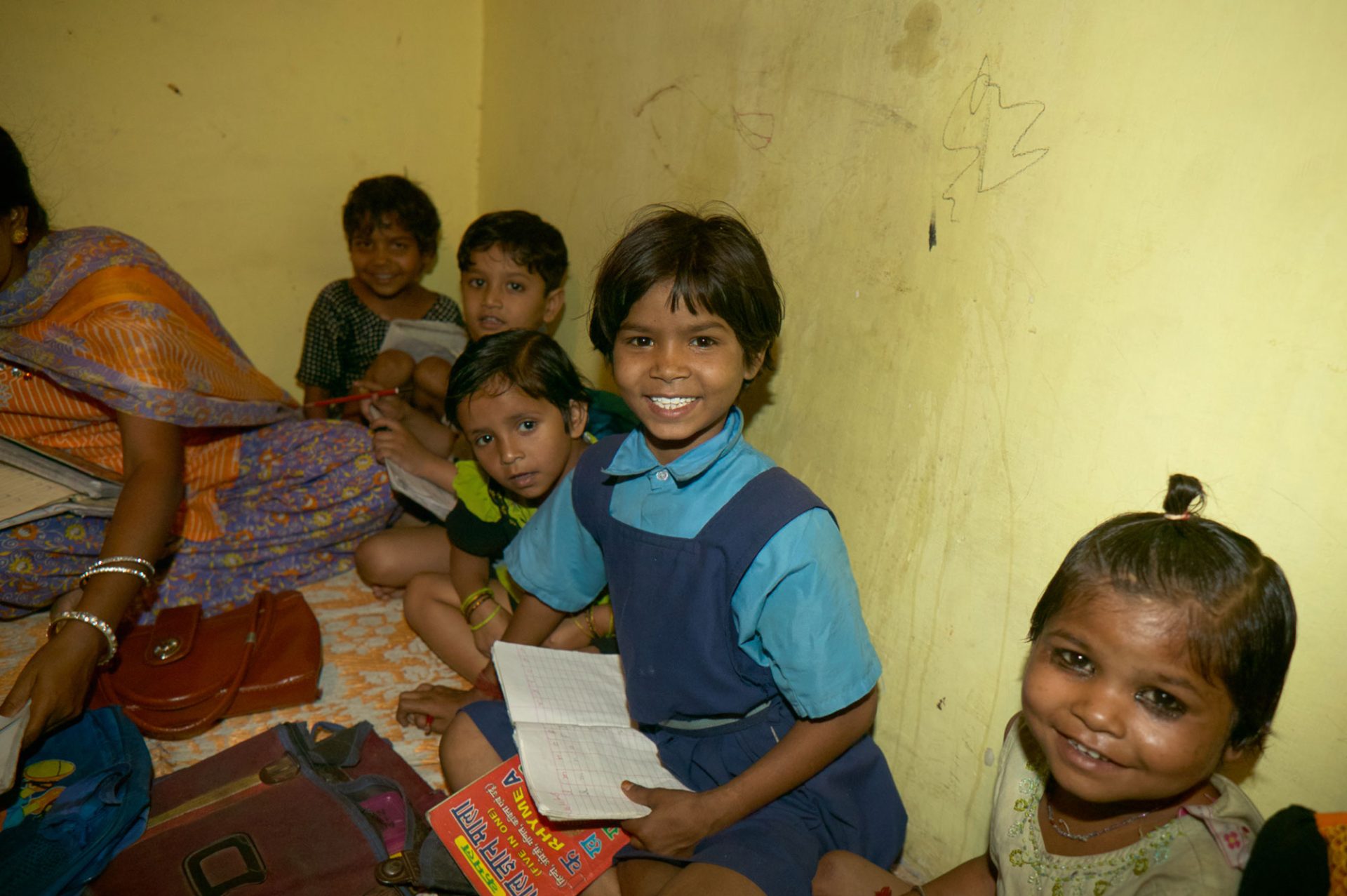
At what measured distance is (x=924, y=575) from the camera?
4.83ft

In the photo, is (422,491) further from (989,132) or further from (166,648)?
(989,132)

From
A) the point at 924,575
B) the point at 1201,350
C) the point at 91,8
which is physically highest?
the point at 91,8

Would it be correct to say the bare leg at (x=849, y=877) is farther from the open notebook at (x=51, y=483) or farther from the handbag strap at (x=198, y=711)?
the open notebook at (x=51, y=483)

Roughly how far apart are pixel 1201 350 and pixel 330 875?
1.52 m

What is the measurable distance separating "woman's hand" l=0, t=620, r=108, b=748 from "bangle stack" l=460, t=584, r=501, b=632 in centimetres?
70

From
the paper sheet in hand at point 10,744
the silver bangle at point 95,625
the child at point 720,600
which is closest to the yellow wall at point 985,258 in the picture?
the child at point 720,600

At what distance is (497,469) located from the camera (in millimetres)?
1798

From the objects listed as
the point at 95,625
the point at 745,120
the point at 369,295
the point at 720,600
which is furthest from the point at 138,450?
the point at 745,120

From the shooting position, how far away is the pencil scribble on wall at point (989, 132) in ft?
4.08

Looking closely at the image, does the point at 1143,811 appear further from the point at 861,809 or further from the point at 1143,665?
the point at 861,809

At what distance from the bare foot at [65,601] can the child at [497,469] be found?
87 cm

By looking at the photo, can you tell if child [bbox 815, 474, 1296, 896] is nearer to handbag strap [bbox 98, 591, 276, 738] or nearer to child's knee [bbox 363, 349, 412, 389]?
handbag strap [bbox 98, 591, 276, 738]

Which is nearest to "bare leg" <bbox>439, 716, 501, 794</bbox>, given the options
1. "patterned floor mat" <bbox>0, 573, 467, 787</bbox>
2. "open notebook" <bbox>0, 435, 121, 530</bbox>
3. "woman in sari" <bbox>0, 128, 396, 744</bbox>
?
"patterned floor mat" <bbox>0, 573, 467, 787</bbox>

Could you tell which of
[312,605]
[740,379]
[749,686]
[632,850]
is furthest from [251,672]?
[740,379]
